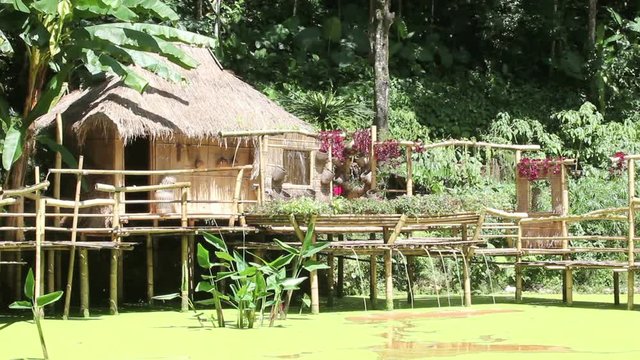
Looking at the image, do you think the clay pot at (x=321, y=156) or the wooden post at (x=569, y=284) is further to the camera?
the clay pot at (x=321, y=156)

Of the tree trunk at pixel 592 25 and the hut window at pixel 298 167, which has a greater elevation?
the tree trunk at pixel 592 25

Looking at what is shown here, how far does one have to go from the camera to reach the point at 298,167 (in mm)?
17078

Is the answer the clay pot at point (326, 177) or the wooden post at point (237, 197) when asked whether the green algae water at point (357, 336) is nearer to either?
the wooden post at point (237, 197)

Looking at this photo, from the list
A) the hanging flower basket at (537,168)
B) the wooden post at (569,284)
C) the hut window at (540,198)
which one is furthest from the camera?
the hut window at (540,198)

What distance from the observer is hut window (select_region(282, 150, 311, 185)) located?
16984 millimetres

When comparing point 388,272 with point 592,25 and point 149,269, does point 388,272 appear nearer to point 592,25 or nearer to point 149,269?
point 149,269

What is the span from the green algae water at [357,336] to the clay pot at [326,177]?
344 cm

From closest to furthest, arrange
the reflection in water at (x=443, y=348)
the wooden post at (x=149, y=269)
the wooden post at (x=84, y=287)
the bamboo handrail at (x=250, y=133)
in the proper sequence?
1. the reflection in water at (x=443, y=348)
2. the wooden post at (x=84, y=287)
3. the wooden post at (x=149, y=269)
4. the bamboo handrail at (x=250, y=133)

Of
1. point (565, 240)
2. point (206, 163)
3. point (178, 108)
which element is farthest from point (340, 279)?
point (178, 108)

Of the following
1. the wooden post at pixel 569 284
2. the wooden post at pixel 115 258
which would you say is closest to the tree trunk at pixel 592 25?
the wooden post at pixel 569 284

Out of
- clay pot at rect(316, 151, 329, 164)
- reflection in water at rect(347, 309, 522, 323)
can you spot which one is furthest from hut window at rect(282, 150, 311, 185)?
reflection in water at rect(347, 309, 522, 323)

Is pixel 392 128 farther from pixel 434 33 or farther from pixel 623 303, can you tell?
pixel 623 303

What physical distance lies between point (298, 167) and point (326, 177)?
516mm

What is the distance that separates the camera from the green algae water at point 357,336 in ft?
32.9
